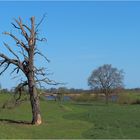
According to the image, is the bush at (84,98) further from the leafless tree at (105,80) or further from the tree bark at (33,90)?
the tree bark at (33,90)

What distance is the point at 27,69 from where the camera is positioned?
3241cm

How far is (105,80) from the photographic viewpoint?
335ft

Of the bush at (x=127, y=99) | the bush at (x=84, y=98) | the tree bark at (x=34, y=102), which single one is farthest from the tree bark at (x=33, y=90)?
the bush at (x=84, y=98)

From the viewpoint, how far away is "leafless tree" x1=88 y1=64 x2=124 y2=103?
10169cm

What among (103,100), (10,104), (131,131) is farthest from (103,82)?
(131,131)

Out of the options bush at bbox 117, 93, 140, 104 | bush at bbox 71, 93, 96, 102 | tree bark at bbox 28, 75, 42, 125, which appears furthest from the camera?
bush at bbox 71, 93, 96, 102

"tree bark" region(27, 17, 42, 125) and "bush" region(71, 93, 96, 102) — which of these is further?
"bush" region(71, 93, 96, 102)

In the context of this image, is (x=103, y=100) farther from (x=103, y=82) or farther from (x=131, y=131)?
(x=131, y=131)

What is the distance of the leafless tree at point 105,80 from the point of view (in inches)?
4003

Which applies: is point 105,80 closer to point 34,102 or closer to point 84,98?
point 84,98

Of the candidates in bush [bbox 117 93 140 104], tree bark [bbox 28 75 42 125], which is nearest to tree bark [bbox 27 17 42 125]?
tree bark [bbox 28 75 42 125]

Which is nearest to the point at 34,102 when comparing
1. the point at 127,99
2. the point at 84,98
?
the point at 127,99

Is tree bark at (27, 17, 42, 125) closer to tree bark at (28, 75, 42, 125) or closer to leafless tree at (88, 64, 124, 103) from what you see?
tree bark at (28, 75, 42, 125)

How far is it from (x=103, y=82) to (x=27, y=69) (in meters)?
70.0
